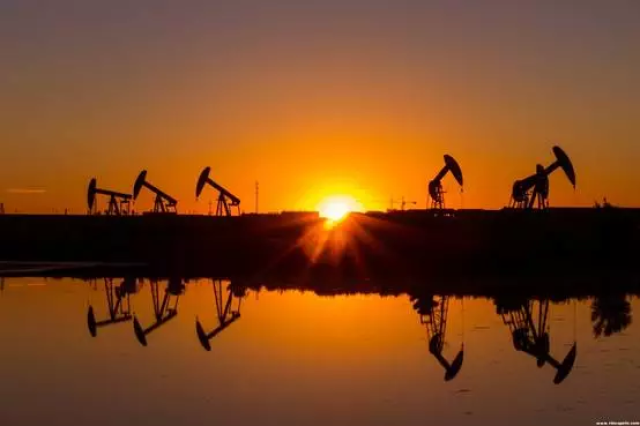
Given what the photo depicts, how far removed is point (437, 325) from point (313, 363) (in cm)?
740

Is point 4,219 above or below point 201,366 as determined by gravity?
above

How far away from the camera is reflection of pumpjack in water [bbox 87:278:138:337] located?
3008cm

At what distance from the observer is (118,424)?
16172mm

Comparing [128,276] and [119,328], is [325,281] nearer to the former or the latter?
[128,276]

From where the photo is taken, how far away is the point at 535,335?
26672 millimetres

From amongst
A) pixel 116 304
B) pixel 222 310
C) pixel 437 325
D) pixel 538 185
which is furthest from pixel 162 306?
pixel 538 185

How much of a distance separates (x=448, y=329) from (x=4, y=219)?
88118mm

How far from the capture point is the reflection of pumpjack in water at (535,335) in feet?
72.2

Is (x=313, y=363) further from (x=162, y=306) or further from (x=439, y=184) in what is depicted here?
(x=439, y=184)

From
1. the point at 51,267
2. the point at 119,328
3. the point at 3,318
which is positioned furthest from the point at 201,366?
the point at 51,267

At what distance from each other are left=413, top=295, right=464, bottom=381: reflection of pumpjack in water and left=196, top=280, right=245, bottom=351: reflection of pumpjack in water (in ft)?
20.3

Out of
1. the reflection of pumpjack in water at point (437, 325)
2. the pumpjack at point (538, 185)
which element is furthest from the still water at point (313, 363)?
the pumpjack at point (538, 185)

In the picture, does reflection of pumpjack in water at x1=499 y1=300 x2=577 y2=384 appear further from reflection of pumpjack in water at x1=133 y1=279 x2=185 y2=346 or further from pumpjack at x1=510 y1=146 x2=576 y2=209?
pumpjack at x1=510 y1=146 x2=576 y2=209

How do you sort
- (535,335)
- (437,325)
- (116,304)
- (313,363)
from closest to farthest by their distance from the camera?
1. (313,363)
2. (535,335)
3. (437,325)
4. (116,304)
